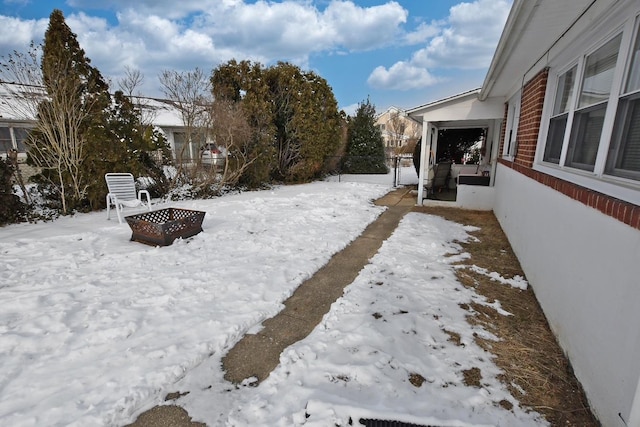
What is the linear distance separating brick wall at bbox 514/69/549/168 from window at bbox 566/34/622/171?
128cm

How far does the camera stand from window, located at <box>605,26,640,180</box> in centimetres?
193

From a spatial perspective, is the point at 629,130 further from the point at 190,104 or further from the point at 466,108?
the point at 190,104

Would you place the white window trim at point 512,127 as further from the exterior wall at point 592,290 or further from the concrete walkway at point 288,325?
the concrete walkway at point 288,325

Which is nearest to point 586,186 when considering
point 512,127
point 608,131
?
point 608,131

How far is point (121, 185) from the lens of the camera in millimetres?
6043

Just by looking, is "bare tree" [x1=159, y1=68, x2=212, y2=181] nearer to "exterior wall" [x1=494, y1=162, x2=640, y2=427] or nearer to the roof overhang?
the roof overhang

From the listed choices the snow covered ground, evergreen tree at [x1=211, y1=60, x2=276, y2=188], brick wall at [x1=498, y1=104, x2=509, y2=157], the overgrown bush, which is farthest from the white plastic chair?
brick wall at [x1=498, y1=104, x2=509, y2=157]

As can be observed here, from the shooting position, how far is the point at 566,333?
89.0 inches

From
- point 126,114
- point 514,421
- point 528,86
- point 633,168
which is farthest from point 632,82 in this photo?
point 126,114

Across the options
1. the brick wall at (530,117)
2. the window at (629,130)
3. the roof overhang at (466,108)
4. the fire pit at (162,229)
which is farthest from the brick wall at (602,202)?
the roof overhang at (466,108)

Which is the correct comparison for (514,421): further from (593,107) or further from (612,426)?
(593,107)

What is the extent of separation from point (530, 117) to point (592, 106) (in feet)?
7.14

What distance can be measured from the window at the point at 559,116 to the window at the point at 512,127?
182 cm

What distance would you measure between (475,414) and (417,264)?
2.25m
